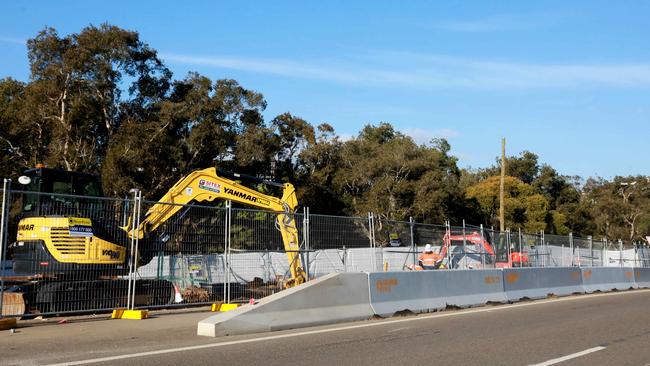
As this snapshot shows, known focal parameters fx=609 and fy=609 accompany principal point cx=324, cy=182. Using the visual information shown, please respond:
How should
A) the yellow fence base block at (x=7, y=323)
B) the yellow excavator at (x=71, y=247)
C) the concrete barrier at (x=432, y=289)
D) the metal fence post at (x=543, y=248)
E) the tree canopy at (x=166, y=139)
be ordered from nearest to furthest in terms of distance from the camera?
1. the yellow fence base block at (x=7, y=323)
2. the yellow excavator at (x=71, y=247)
3. the concrete barrier at (x=432, y=289)
4. the metal fence post at (x=543, y=248)
5. the tree canopy at (x=166, y=139)

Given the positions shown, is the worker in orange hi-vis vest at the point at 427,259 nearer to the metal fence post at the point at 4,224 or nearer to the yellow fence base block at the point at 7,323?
the yellow fence base block at the point at 7,323

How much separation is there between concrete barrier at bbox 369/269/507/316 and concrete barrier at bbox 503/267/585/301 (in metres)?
0.70

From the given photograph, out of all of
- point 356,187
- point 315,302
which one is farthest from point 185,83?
point 315,302

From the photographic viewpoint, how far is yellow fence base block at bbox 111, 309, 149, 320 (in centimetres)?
1212

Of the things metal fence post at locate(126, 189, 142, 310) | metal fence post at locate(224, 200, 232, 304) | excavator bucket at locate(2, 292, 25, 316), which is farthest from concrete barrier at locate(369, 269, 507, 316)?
excavator bucket at locate(2, 292, 25, 316)

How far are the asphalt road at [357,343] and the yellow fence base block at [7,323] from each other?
0.25m

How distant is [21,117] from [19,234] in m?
27.1

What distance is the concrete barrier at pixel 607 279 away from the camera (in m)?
22.8

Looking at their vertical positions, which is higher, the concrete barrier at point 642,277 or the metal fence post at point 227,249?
the metal fence post at point 227,249

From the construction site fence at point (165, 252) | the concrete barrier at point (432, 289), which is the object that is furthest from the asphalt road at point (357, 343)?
the construction site fence at point (165, 252)

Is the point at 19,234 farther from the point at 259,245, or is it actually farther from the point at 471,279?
the point at 471,279

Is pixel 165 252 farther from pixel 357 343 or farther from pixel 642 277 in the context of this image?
pixel 642 277

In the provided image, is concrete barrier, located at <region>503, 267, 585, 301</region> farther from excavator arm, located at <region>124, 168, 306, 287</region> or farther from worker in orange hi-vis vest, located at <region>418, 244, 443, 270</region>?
excavator arm, located at <region>124, 168, 306, 287</region>

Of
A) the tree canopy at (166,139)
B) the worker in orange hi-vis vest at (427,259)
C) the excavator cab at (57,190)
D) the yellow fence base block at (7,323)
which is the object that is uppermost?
the tree canopy at (166,139)
